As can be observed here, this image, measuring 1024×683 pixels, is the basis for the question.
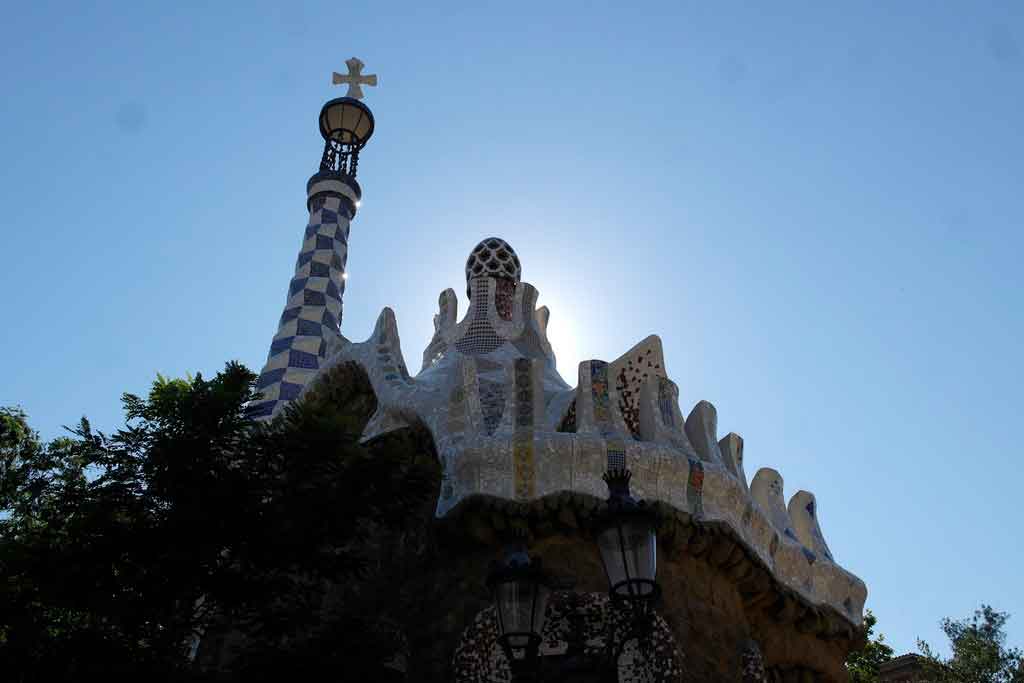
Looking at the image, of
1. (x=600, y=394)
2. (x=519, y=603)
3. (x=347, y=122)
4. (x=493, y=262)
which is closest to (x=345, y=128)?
(x=347, y=122)

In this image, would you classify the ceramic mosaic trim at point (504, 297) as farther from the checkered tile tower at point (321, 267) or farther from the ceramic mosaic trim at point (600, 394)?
the ceramic mosaic trim at point (600, 394)

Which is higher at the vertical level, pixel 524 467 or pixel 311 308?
pixel 311 308

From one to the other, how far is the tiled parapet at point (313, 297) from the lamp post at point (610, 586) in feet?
24.3

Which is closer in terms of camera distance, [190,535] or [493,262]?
[190,535]

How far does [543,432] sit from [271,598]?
229 cm

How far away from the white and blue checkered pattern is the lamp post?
7.34m

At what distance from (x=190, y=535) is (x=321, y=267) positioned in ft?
28.2

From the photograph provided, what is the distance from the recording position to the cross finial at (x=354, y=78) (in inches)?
634

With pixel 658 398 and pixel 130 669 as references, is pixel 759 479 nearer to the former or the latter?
pixel 658 398

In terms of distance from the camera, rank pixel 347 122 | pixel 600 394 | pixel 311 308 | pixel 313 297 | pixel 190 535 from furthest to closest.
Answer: pixel 347 122
pixel 313 297
pixel 311 308
pixel 600 394
pixel 190 535

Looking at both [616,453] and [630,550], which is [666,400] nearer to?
[616,453]

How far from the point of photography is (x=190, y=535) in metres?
5.14

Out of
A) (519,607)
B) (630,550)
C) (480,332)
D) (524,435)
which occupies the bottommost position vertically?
(519,607)

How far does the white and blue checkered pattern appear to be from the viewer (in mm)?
12039
